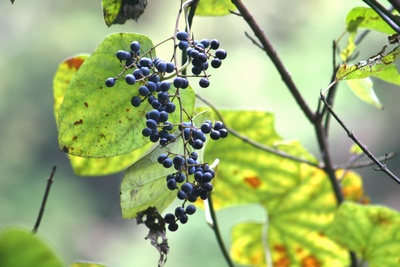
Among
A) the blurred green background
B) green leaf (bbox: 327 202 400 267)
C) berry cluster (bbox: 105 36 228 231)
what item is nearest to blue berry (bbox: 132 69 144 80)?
berry cluster (bbox: 105 36 228 231)

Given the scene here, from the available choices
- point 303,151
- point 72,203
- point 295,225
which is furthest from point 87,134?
point 72,203

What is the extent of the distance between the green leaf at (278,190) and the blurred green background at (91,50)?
4037mm

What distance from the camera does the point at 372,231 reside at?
2.51 feet

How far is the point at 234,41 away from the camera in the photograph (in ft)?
23.6

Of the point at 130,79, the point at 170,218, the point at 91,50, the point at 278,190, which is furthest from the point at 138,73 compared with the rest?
the point at 91,50

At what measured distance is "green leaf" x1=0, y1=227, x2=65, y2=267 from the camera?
229mm

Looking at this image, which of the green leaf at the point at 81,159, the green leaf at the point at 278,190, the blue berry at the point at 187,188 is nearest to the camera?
the blue berry at the point at 187,188

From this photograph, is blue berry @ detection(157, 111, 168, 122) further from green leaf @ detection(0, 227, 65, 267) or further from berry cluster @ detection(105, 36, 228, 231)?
green leaf @ detection(0, 227, 65, 267)

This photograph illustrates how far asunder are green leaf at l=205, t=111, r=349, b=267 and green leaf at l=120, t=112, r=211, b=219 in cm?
31

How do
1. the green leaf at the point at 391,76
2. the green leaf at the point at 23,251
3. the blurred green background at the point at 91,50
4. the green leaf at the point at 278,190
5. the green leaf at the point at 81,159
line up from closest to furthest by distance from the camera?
the green leaf at the point at 23,251, the green leaf at the point at 391,76, the green leaf at the point at 81,159, the green leaf at the point at 278,190, the blurred green background at the point at 91,50

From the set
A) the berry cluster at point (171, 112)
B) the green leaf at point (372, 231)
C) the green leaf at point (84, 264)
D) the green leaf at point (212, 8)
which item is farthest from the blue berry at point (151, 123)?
the green leaf at point (372, 231)

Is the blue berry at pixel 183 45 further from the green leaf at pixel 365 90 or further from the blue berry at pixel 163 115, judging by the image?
the green leaf at pixel 365 90

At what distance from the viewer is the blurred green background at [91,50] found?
5562 millimetres

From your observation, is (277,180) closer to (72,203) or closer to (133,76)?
(133,76)
